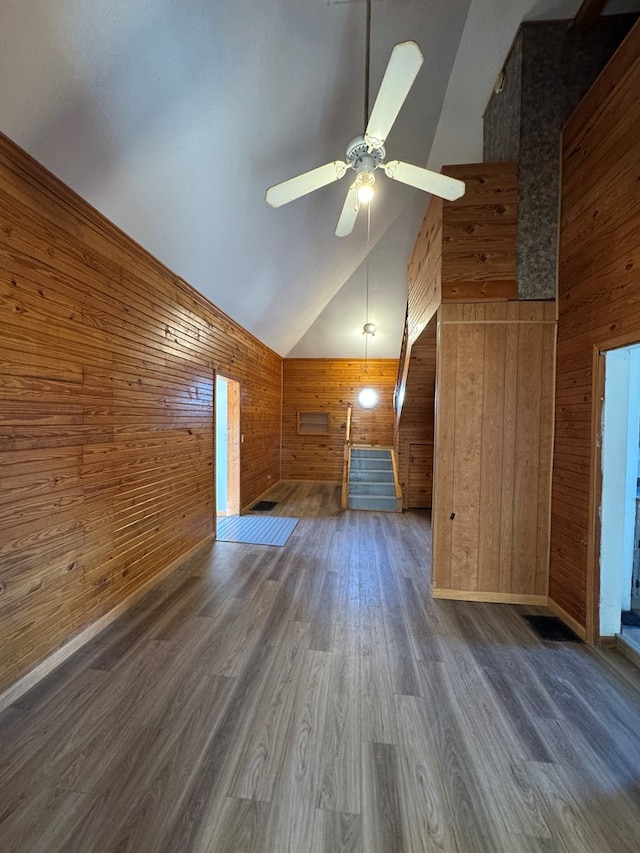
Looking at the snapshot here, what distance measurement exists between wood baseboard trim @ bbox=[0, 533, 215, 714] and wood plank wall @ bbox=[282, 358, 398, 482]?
5.00 m

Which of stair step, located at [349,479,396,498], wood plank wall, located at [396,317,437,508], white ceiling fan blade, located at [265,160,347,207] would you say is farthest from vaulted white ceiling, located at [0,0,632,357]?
stair step, located at [349,479,396,498]

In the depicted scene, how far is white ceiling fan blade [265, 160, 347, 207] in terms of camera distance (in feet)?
5.61

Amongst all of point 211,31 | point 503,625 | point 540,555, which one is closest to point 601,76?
point 211,31

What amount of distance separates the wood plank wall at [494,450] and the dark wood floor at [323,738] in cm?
32

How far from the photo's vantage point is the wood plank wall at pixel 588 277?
75.2 inches

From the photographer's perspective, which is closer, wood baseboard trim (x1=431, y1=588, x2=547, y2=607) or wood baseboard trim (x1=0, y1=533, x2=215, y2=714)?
wood baseboard trim (x1=0, y1=533, x2=215, y2=714)

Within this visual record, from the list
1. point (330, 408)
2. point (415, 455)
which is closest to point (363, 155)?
point (415, 455)

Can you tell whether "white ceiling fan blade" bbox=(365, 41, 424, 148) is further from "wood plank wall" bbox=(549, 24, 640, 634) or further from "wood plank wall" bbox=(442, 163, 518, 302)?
"wood plank wall" bbox=(549, 24, 640, 634)

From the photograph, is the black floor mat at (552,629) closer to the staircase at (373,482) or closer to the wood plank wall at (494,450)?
the wood plank wall at (494,450)

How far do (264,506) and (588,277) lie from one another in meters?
5.01

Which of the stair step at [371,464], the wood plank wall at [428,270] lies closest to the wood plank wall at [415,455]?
the stair step at [371,464]

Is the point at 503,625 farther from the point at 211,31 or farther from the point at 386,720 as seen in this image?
the point at 211,31

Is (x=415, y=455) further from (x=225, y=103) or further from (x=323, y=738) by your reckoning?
(x=225, y=103)

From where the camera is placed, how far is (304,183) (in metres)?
1.74
